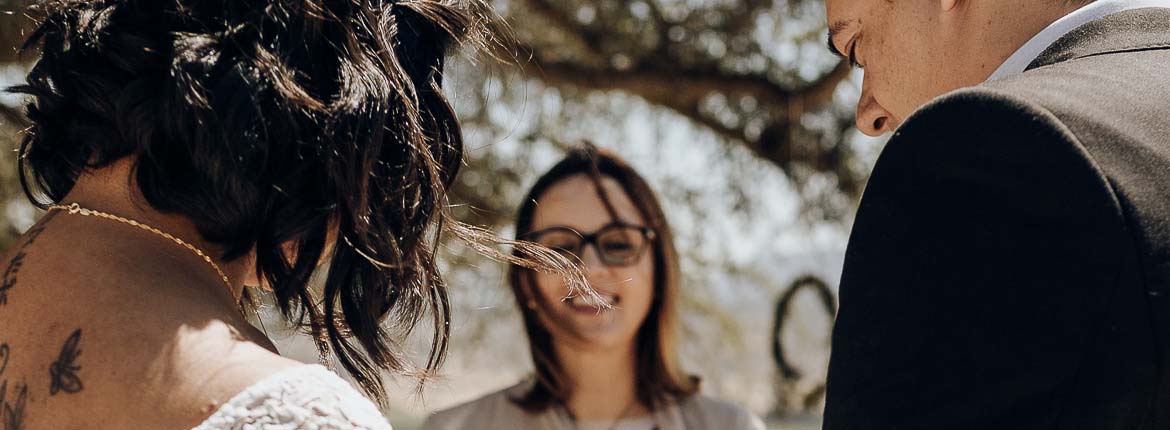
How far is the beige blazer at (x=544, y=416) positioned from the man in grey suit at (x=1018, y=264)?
203cm

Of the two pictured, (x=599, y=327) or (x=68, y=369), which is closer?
(x=68, y=369)

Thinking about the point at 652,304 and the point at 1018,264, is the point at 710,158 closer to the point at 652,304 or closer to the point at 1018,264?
the point at 652,304

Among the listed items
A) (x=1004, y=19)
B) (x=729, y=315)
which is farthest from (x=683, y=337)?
(x=1004, y=19)

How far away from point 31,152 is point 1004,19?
1265 mm

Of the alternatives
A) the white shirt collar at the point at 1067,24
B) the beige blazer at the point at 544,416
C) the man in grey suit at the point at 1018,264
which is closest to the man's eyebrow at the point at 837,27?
the white shirt collar at the point at 1067,24

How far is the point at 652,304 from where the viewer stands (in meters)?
3.41

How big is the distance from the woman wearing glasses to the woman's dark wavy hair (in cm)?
173

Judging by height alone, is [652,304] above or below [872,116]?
below

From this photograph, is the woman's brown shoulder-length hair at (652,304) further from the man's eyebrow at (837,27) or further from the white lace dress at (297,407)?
the white lace dress at (297,407)

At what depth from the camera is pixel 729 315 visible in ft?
18.4

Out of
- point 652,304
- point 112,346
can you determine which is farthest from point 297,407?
point 652,304

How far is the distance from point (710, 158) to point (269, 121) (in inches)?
164

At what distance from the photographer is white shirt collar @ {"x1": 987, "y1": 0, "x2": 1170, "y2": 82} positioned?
1317 millimetres

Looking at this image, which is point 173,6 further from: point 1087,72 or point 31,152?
point 1087,72
